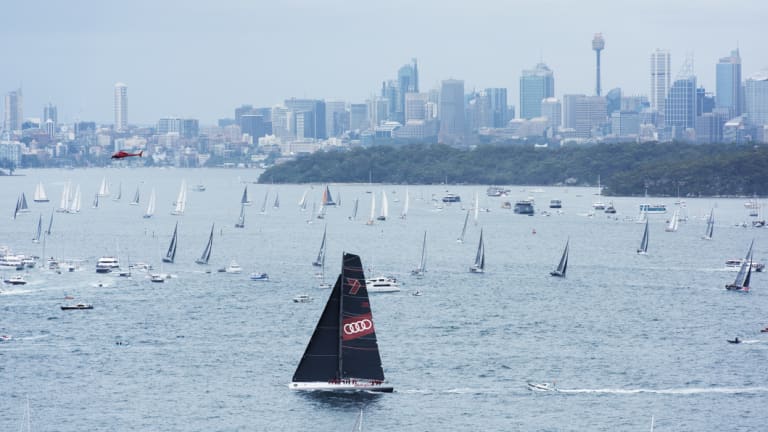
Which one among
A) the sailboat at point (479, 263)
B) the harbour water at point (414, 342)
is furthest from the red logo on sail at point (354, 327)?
the sailboat at point (479, 263)

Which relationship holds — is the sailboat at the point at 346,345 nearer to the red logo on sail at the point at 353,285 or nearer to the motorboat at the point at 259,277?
the red logo on sail at the point at 353,285

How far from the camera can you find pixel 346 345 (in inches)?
2053

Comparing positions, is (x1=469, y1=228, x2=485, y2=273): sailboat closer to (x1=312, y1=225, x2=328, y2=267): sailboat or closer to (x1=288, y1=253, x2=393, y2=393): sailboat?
(x1=312, y1=225, x2=328, y2=267): sailboat

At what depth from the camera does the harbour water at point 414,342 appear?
52312 mm

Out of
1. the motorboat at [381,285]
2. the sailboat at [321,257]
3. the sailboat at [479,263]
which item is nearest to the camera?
the motorboat at [381,285]

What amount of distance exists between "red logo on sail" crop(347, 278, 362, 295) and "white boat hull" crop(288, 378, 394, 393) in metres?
3.60

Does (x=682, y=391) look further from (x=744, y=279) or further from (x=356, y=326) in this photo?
(x=744, y=279)

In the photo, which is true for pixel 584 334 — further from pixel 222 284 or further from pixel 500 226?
pixel 500 226

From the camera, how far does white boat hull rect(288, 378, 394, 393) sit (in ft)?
174

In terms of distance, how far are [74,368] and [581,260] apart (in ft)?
184

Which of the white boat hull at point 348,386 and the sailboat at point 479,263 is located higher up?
the sailboat at point 479,263

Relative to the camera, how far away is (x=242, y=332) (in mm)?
70000

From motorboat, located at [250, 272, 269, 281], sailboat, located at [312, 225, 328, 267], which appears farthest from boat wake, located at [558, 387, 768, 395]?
sailboat, located at [312, 225, 328, 267]

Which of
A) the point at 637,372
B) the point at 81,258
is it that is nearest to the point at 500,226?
the point at 81,258
